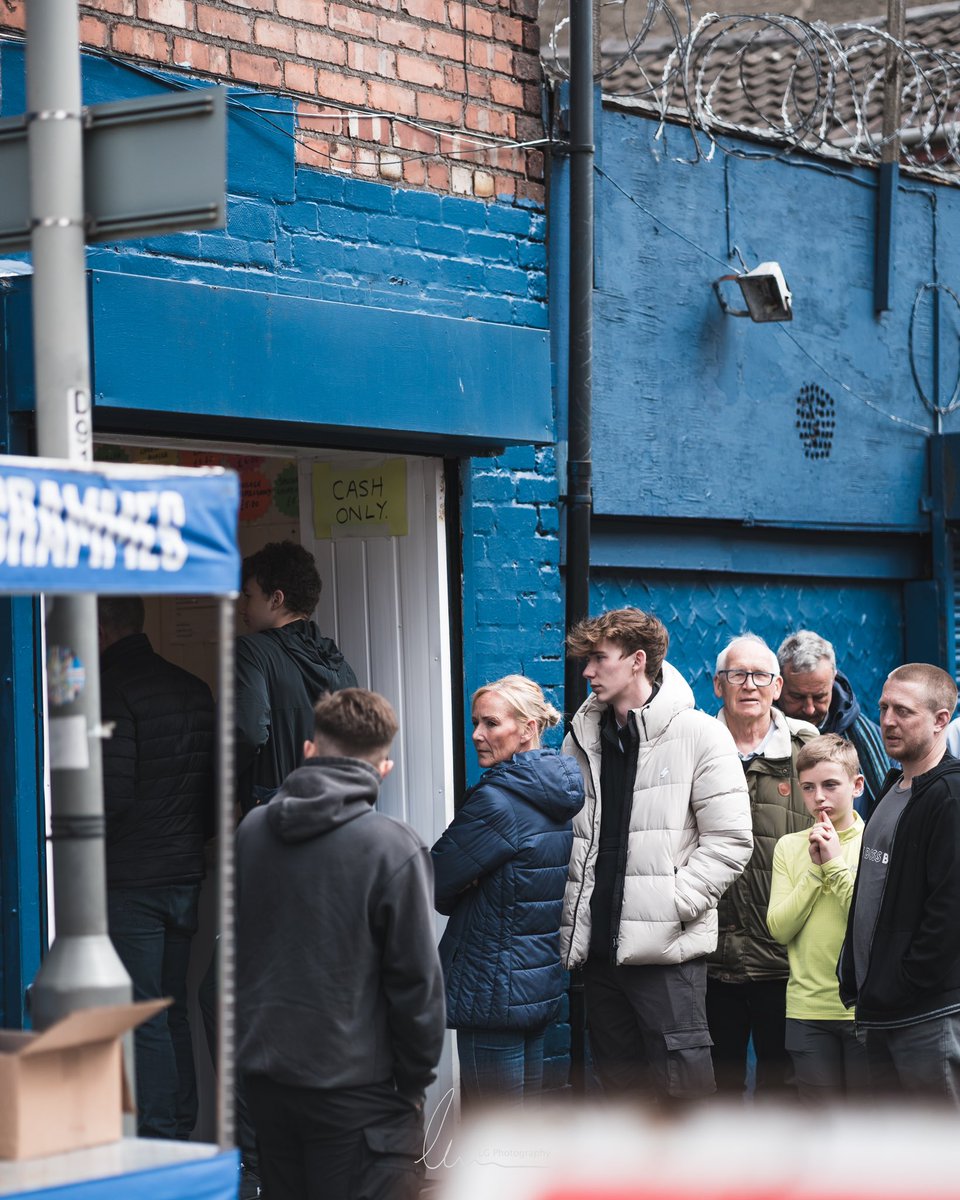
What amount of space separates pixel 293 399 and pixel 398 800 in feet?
5.69

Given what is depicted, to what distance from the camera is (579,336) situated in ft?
24.2

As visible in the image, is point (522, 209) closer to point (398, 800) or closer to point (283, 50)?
point (283, 50)

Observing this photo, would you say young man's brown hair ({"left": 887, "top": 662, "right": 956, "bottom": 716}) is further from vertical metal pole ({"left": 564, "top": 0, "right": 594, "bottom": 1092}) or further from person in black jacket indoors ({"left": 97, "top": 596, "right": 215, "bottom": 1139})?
person in black jacket indoors ({"left": 97, "top": 596, "right": 215, "bottom": 1139})

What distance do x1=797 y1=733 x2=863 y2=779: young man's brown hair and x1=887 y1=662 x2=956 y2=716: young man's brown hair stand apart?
1.73 ft

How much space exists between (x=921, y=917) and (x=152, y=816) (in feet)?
8.02

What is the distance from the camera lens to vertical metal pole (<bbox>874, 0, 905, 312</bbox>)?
31.1ft

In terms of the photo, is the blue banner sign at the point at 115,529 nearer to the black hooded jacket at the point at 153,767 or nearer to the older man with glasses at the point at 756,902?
the black hooded jacket at the point at 153,767

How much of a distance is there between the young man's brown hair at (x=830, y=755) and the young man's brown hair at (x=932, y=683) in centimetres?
53

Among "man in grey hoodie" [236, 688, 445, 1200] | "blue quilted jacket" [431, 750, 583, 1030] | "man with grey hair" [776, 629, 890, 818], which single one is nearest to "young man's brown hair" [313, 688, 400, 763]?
"man in grey hoodie" [236, 688, 445, 1200]

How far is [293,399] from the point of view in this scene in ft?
19.6

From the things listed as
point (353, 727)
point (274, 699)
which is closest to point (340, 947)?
point (353, 727)

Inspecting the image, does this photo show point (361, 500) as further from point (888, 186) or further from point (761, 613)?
point (888, 186)

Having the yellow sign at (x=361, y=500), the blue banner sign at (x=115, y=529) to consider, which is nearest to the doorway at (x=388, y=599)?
the yellow sign at (x=361, y=500)

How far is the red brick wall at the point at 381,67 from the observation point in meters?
6.08
